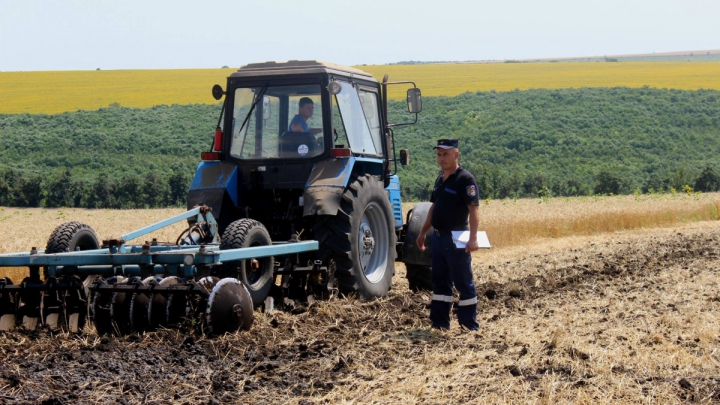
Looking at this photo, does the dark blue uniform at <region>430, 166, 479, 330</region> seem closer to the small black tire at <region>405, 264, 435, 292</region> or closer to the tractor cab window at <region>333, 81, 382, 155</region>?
the tractor cab window at <region>333, 81, 382, 155</region>

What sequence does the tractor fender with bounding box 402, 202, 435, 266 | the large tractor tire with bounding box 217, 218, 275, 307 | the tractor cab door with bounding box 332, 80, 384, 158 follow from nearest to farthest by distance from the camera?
1. the large tractor tire with bounding box 217, 218, 275, 307
2. the tractor cab door with bounding box 332, 80, 384, 158
3. the tractor fender with bounding box 402, 202, 435, 266

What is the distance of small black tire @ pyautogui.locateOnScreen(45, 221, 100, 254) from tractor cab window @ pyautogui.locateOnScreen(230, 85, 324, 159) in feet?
5.40

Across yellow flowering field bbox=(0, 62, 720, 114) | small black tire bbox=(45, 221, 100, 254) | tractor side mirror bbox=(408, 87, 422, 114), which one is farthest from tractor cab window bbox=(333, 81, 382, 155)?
yellow flowering field bbox=(0, 62, 720, 114)

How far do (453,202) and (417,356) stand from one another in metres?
1.50

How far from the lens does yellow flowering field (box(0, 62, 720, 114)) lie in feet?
159

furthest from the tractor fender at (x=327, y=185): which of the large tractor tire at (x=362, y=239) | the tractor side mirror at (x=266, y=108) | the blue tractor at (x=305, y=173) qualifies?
the tractor side mirror at (x=266, y=108)

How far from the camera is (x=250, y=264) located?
692cm

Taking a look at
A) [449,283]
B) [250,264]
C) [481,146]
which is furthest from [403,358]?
[481,146]


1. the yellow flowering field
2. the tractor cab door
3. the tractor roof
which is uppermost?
the yellow flowering field

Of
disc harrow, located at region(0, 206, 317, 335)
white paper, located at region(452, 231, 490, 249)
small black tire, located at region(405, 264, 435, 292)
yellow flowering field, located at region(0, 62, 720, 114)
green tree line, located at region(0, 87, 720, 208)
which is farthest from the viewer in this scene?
yellow flowering field, located at region(0, 62, 720, 114)

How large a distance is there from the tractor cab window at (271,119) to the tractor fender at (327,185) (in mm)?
492

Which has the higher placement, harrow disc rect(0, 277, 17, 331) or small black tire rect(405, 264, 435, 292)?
harrow disc rect(0, 277, 17, 331)

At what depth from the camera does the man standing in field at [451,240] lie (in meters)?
6.54

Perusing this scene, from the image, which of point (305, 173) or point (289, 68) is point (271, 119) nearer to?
point (289, 68)
